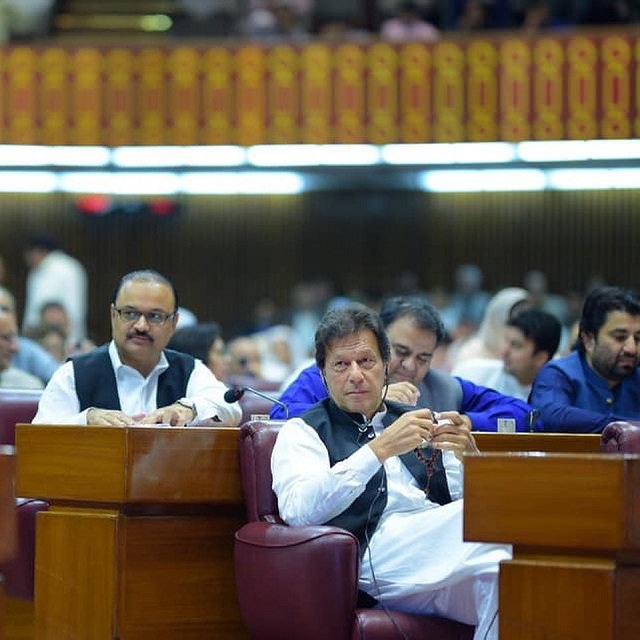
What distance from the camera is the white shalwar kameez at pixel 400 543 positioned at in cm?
464

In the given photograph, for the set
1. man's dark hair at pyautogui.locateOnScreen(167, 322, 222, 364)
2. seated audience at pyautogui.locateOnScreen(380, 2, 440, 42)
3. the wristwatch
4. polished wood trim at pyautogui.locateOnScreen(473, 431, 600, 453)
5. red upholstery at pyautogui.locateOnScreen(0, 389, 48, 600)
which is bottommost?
red upholstery at pyautogui.locateOnScreen(0, 389, 48, 600)

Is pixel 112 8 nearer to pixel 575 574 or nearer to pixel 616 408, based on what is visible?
pixel 616 408

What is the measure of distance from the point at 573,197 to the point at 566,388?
8230 millimetres

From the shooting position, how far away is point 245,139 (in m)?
12.6

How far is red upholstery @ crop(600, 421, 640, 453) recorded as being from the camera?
486 cm

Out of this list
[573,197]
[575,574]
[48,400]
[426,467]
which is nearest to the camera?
[575,574]

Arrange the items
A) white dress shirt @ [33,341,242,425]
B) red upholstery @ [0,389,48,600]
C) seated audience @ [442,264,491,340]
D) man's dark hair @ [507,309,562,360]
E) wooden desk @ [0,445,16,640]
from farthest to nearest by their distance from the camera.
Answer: seated audience @ [442,264,491,340]
man's dark hair @ [507,309,562,360]
white dress shirt @ [33,341,242,425]
red upholstery @ [0,389,48,600]
wooden desk @ [0,445,16,640]

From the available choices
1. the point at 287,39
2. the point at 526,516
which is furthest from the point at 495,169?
the point at 526,516

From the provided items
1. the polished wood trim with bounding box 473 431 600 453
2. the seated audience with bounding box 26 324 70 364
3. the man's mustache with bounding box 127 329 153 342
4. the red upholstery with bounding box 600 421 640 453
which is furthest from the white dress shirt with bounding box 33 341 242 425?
the seated audience with bounding box 26 324 70 364

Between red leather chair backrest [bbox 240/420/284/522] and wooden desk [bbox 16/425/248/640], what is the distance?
0.12 metres

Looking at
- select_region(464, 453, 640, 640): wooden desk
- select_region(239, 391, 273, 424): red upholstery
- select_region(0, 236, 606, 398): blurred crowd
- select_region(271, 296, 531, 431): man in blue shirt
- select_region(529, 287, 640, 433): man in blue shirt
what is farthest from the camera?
select_region(0, 236, 606, 398): blurred crowd

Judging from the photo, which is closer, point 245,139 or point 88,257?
point 245,139

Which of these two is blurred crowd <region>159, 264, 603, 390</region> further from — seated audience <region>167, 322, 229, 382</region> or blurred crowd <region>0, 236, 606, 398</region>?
seated audience <region>167, 322, 229, 382</region>

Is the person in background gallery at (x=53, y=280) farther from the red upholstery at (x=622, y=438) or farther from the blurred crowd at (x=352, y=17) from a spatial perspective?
the red upholstery at (x=622, y=438)
